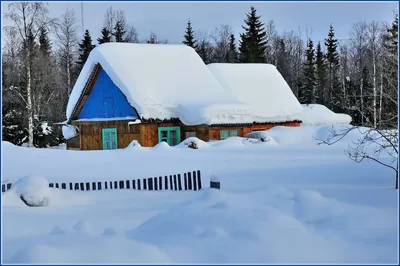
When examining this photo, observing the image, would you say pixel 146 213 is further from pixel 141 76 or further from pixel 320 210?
pixel 141 76

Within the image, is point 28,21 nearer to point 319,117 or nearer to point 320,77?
point 319,117

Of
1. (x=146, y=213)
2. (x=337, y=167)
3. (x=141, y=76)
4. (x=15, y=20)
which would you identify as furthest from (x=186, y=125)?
(x=146, y=213)

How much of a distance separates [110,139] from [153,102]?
13.3 ft

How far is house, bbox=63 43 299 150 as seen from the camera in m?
26.3

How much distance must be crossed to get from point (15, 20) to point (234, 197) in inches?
1155

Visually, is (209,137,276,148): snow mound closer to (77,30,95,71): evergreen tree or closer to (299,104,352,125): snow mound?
(299,104,352,125): snow mound

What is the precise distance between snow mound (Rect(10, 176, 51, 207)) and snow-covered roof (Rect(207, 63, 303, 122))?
20.8 metres

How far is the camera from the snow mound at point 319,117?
3672cm

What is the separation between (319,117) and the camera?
124 ft

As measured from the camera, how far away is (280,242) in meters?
5.54

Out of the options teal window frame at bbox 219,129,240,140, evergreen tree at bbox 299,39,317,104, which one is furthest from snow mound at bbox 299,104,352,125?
evergreen tree at bbox 299,39,317,104

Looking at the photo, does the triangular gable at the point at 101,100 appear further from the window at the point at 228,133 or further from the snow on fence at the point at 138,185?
the snow on fence at the point at 138,185

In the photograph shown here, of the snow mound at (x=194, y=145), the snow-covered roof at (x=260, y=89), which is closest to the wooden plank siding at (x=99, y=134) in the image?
the snow mound at (x=194, y=145)

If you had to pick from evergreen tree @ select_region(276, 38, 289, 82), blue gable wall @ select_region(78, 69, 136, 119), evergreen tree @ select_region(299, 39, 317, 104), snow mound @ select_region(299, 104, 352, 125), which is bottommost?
snow mound @ select_region(299, 104, 352, 125)
